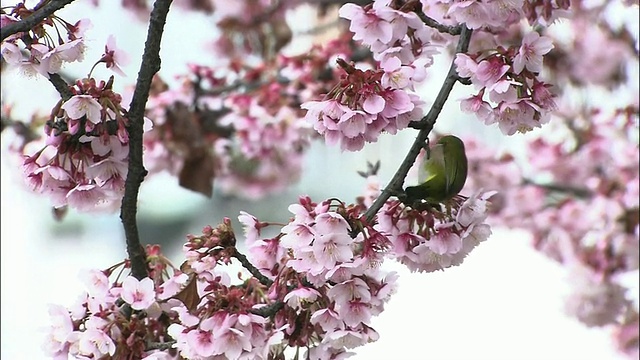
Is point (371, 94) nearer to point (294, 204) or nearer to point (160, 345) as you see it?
point (294, 204)

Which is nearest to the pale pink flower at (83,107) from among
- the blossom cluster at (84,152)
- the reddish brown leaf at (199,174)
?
the blossom cluster at (84,152)

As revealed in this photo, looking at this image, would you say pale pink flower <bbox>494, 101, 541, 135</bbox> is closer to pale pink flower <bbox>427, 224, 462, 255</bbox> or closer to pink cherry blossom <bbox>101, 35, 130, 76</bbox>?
pale pink flower <bbox>427, 224, 462, 255</bbox>

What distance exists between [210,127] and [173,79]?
0.38ft

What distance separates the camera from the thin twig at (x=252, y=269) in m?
0.71

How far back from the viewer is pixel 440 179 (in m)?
0.71

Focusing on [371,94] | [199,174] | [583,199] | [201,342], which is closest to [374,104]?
[371,94]

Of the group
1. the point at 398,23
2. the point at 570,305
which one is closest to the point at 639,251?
the point at 570,305

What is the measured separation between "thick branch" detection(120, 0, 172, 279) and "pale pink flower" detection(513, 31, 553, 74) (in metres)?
0.28

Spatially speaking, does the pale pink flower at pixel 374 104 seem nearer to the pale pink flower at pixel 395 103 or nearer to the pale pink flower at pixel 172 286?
the pale pink flower at pixel 395 103

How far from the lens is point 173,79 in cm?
162

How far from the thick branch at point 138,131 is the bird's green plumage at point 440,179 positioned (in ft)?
0.74

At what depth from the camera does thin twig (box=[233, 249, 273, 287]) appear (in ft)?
2.32

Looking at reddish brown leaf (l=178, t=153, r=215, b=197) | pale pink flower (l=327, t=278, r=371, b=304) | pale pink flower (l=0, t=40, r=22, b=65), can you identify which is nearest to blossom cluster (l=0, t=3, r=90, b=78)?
pale pink flower (l=0, t=40, r=22, b=65)

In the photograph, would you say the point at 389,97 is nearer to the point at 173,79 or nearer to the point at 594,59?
the point at 173,79
